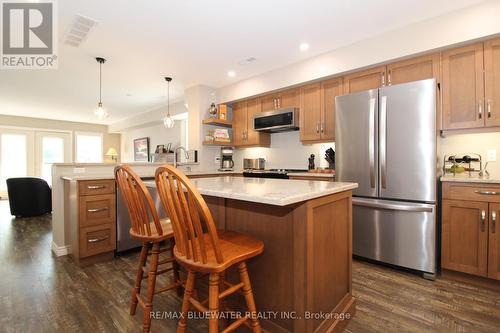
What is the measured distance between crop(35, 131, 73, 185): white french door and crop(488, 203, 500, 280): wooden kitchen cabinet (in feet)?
31.1

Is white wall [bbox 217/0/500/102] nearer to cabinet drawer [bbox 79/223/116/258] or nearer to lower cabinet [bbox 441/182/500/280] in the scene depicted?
lower cabinet [bbox 441/182/500/280]

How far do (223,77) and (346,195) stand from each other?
10.6 feet

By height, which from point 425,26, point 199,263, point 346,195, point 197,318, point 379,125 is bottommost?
point 197,318

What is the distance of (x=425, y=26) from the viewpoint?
2484 mm

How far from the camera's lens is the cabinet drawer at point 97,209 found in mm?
2572

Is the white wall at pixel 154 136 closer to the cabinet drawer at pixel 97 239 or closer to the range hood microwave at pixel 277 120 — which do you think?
the range hood microwave at pixel 277 120

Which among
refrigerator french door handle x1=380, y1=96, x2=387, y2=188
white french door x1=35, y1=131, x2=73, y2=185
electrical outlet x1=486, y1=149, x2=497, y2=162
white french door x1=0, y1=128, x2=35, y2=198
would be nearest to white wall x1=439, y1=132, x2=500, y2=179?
electrical outlet x1=486, y1=149, x2=497, y2=162

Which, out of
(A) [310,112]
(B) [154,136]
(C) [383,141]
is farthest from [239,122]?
(B) [154,136]

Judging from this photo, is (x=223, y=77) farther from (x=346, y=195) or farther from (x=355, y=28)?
(x=346, y=195)

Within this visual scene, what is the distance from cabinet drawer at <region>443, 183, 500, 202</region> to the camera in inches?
78.7

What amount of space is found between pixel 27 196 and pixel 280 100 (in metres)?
5.04

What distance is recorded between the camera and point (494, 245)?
1995 millimetres

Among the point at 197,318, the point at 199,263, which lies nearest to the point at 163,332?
the point at 197,318

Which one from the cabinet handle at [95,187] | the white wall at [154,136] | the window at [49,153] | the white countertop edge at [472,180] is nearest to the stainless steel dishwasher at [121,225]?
the cabinet handle at [95,187]
